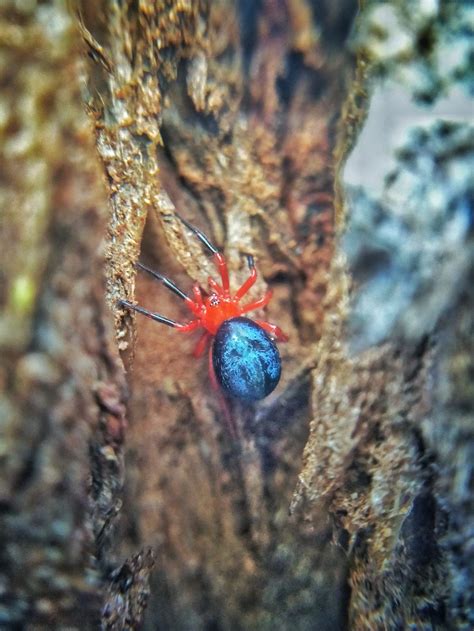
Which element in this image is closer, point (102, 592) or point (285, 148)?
point (102, 592)

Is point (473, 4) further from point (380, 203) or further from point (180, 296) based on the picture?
point (180, 296)

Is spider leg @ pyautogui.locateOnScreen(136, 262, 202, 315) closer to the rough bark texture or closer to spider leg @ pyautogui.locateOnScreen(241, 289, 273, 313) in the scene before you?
the rough bark texture

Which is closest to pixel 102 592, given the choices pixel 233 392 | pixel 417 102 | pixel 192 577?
pixel 192 577

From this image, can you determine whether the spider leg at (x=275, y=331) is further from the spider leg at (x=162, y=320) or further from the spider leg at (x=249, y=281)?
the spider leg at (x=162, y=320)

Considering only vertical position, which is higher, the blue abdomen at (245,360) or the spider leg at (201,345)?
the spider leg at (201,345)

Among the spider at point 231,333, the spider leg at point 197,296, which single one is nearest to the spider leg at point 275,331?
the spider at point 231,333

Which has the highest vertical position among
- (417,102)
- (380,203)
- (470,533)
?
(417,102)

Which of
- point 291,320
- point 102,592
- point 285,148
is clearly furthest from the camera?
point 291,320

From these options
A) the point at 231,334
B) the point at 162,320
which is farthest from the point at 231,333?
the point at 162,320
